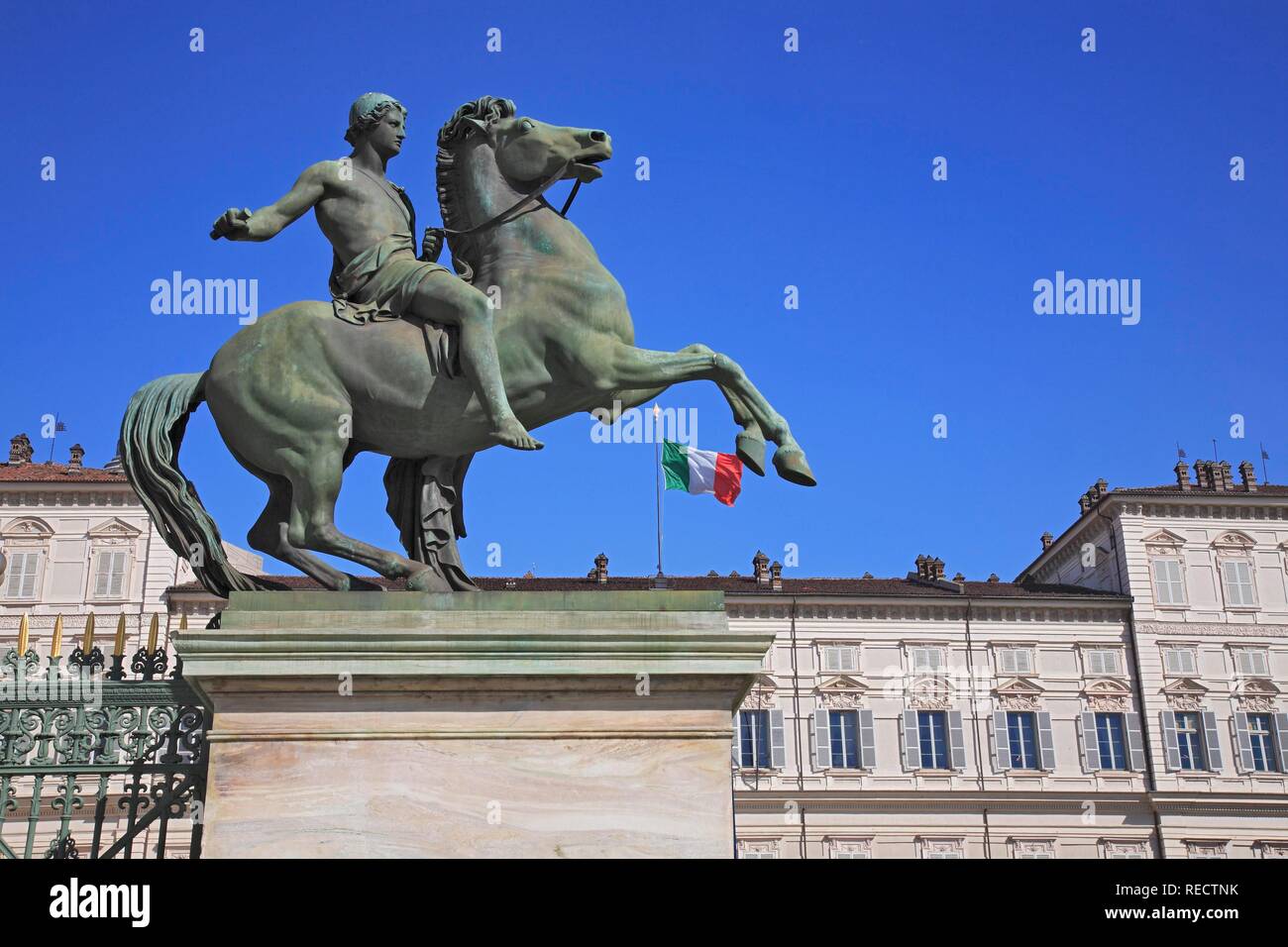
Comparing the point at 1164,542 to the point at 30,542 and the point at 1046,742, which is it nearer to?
the point at 1046,742

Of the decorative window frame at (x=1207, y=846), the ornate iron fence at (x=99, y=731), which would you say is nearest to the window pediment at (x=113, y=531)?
the decorative window frame at (x=1207, y=846)

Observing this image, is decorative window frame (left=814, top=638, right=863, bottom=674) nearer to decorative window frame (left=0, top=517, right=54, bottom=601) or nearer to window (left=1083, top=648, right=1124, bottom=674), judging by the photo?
window (left=1083, top=648, right=1124, bottom=674)

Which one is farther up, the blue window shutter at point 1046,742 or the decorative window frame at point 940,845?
the blue window shutter at point 1046,742

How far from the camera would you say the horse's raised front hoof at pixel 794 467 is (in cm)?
753

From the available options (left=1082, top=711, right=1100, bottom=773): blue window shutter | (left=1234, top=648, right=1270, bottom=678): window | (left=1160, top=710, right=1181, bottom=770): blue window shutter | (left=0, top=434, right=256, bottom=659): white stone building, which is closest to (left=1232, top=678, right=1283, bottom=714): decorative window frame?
(left=1234, top=648, right=1270, bottom=678): window

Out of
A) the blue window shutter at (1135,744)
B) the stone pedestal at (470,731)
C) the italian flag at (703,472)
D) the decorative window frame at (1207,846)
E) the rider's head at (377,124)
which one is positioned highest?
the italian flag at (703,472)

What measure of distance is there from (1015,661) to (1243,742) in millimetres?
8958

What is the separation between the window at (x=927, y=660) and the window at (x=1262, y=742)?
1202 centimetres

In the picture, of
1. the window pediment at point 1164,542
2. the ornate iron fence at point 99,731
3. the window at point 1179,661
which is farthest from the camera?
the window pediment at point 1164,542

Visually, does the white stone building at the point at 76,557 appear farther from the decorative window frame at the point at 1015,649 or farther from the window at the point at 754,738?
the decorative window frame at the point at 1015,649

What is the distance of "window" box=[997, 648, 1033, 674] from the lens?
53.4 meters
